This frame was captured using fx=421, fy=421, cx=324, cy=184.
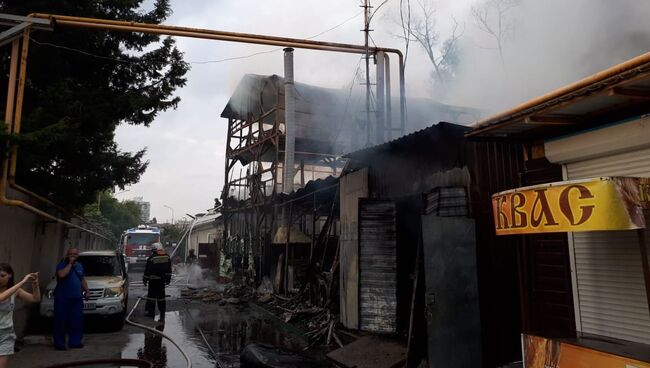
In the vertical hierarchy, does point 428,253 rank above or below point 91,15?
Result: below

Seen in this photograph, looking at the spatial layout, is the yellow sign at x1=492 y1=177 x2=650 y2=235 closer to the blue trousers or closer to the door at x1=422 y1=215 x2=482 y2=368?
the door at x1=422 y1=215 x2=482 y2=368

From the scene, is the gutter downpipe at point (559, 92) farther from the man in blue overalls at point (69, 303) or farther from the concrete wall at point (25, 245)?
the concrete wall at point (25, 245)

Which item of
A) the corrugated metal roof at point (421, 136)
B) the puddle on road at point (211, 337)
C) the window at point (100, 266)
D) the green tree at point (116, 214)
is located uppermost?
the green tree at point (116, 214)

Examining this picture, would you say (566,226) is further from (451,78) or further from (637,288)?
(451,78)

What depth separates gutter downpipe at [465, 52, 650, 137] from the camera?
3.45 meters

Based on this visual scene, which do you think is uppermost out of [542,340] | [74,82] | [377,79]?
[377,79]

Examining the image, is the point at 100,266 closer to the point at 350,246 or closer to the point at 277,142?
the point at 350,246

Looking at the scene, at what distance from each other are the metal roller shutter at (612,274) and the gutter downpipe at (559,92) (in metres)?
0.90

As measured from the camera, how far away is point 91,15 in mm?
9945

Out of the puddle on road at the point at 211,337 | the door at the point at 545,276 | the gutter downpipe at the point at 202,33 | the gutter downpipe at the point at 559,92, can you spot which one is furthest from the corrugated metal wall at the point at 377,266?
the gutter downpipe at the point at 202,33

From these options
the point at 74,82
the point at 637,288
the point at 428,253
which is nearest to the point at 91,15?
the point at 74,82

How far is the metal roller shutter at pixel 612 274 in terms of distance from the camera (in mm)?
4027

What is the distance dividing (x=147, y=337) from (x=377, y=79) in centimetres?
934

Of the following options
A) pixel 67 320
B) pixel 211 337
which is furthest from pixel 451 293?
pixel 67 320
